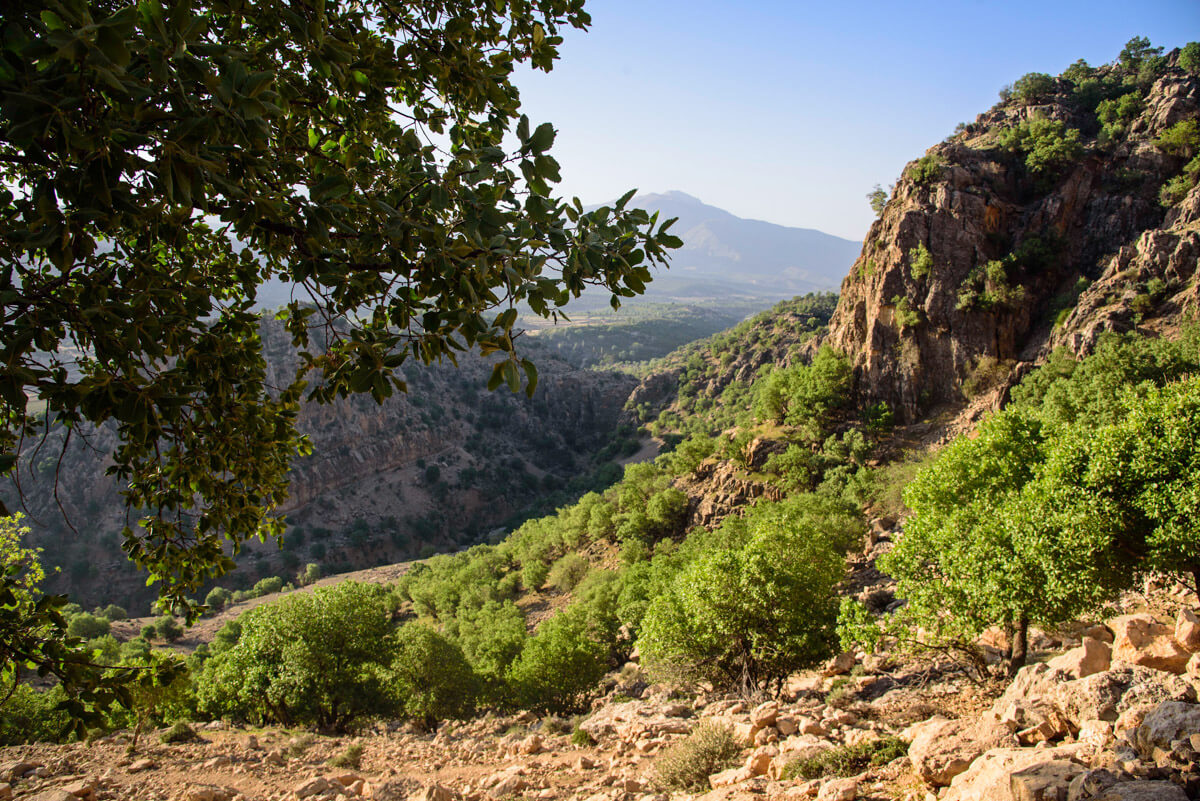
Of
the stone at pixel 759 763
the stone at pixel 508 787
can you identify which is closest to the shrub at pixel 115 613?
the stone at pixel 508 787

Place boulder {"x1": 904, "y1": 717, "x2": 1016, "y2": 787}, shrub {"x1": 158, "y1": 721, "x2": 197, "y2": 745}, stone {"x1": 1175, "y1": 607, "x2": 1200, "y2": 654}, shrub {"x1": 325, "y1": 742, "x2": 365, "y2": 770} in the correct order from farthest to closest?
shrub {"x1": 158, "y1": 721, "x2": 197, "y2": 745} < shrub {"x1": 325, "y1": 742, "x2": 365, "y2": 770} < stone {"x1": 1175, "y1": 607, "x2": 1200, "y2": 654} < boulder {"x1": 904, "y1": 717, "x2": 1016, "y2": 787}

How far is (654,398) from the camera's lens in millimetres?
86750

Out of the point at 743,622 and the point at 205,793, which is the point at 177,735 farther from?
the point at 743,622

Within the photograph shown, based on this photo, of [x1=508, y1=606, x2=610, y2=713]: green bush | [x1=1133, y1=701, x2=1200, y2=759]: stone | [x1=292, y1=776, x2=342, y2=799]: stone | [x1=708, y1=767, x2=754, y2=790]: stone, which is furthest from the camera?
[x1=508, y1=606, x2=610, y2=713]: green bush

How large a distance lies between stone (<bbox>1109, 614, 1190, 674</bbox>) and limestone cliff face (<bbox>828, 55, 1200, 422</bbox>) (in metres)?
26.9

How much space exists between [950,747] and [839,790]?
1.39 meters

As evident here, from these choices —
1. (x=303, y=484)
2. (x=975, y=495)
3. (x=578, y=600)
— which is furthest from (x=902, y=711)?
(x=303, y=484)

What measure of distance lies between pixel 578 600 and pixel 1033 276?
3271cm

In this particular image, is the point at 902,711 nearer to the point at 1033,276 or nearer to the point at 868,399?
the point at 868,399

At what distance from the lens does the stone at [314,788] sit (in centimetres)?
854

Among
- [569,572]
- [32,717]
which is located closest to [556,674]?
[32,717]

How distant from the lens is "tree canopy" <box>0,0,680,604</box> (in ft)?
5.64

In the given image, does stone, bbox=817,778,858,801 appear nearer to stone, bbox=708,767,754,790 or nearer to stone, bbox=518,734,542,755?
stone, bbox=708,767,754,790

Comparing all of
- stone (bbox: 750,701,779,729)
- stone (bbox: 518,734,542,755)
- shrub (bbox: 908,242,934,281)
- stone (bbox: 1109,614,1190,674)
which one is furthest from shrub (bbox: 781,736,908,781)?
shrub (bbox: 908,242,934,281)
